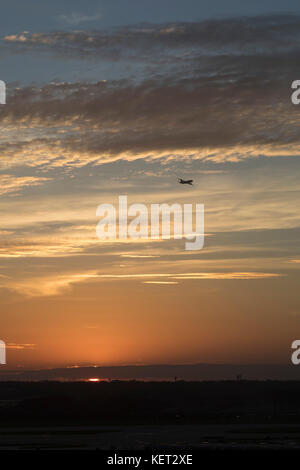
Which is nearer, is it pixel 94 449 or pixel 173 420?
pixel 94 449

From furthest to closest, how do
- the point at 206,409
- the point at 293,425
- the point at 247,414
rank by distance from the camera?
the point at 206,409
the point at 247,414
the point at 293,425

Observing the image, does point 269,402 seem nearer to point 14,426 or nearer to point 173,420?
point 173,420

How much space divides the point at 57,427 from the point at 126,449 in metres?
41.1
